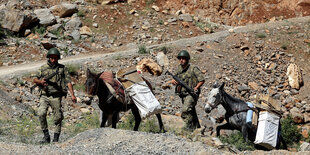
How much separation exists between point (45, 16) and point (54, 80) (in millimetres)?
17659

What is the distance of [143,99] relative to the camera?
9891 mm

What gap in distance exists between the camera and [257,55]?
68.7 feet

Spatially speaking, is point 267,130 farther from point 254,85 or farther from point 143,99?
point 254,85

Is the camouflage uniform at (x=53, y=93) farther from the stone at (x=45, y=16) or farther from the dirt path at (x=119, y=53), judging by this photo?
the stone at (x=45, y=16)

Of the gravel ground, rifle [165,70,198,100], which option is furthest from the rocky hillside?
rifle [165,70,198,100]

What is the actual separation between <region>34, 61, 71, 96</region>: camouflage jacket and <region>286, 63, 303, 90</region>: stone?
521 inches

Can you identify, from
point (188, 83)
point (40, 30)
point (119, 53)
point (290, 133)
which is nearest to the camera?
point (188, 83)

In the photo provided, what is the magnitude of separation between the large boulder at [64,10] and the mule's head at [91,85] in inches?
695

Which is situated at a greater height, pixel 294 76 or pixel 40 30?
pixel 40 30

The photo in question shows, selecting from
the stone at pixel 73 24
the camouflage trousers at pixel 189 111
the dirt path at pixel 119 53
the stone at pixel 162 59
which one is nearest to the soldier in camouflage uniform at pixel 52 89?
the camouflage trousers at pixel 189 111

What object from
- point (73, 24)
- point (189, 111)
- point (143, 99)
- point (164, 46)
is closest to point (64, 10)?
point (73, 24)

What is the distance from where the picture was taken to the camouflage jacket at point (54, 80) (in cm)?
862

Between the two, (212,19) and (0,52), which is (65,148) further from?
(212,19)

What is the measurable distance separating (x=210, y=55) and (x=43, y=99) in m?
12.7
